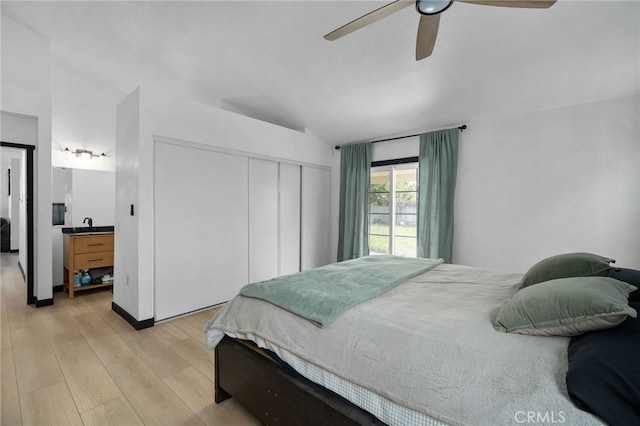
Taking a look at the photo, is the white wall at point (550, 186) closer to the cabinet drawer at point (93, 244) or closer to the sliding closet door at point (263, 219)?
the sliding closet door at point (263, 219)

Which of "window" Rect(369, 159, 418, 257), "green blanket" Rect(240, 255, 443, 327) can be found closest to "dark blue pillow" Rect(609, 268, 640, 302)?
"green blanket" Rect(240, 255, 443, 327)

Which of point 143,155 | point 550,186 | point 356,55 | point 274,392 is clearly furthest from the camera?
point 550,186

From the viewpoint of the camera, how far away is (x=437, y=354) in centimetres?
101

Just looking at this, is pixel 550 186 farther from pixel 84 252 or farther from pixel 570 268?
pixel 84 252

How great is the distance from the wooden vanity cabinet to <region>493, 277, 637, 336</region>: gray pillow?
15.1ft

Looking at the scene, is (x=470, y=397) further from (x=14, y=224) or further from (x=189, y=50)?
(x=14, y=224)

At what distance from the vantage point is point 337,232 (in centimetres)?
510

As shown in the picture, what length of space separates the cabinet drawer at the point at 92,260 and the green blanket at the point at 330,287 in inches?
129

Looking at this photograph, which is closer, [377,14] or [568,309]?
[568,309]

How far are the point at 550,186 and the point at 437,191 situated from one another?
3.87ft

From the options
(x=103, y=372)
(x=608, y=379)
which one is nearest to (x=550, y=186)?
(x=608, y=379)

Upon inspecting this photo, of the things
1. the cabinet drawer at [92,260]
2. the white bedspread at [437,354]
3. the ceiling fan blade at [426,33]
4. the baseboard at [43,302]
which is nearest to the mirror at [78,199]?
the cabinet drawer at [92,260]

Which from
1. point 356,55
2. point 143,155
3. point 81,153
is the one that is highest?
point 356,55

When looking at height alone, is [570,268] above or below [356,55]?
below
